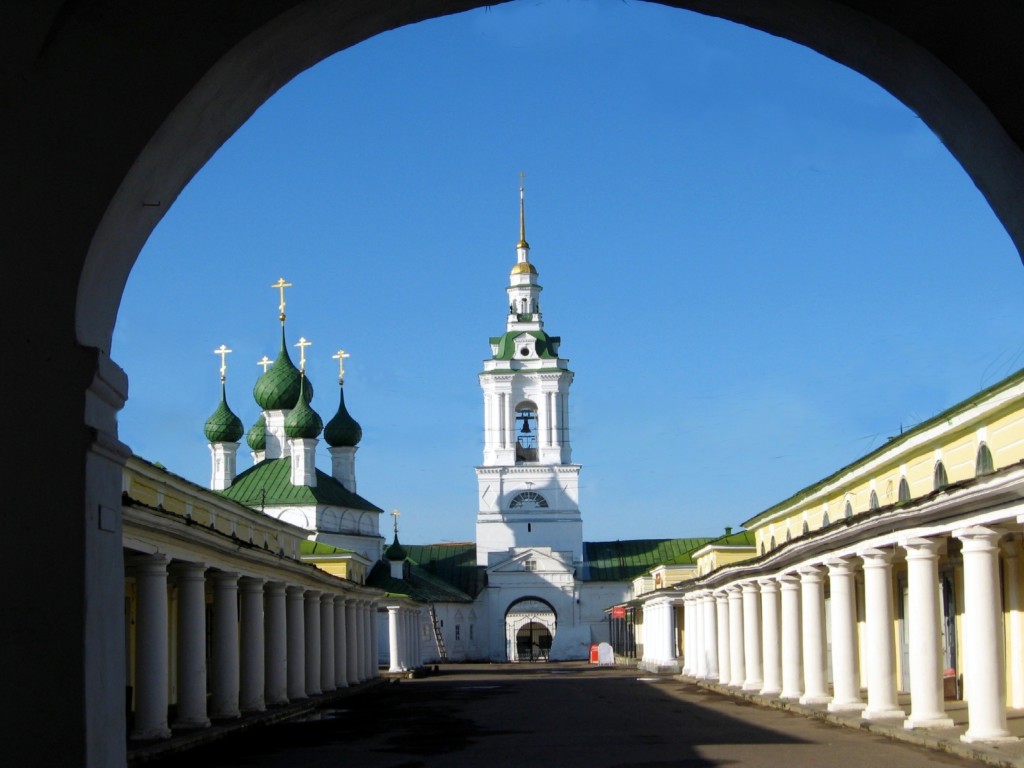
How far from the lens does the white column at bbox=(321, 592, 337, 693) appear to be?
42.7m

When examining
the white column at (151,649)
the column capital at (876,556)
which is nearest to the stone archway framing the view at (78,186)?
the white column at (151,649)

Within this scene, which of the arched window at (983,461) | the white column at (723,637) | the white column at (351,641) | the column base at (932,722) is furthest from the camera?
the white column at (351,641)

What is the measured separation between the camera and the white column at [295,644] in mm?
37000

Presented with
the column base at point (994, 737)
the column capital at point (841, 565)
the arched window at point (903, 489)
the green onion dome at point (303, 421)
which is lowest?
the column base at point (994, 737)

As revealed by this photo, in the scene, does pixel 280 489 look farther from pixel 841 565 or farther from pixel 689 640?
pixel 841 565

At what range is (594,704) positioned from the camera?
3431 centimetres

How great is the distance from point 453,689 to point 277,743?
23.2 m

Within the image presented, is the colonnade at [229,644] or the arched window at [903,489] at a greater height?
the arched window at [903,489]

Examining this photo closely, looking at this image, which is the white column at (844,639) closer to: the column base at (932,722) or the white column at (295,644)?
the column base at (932,722)

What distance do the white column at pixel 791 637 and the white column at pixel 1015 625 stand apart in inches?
263

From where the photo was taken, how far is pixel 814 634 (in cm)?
2827

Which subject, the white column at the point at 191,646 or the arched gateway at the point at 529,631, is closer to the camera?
the white column at the point at 191,646

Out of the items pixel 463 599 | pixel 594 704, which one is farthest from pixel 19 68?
pixel 463 599

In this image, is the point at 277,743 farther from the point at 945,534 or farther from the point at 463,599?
the point at 463,599
